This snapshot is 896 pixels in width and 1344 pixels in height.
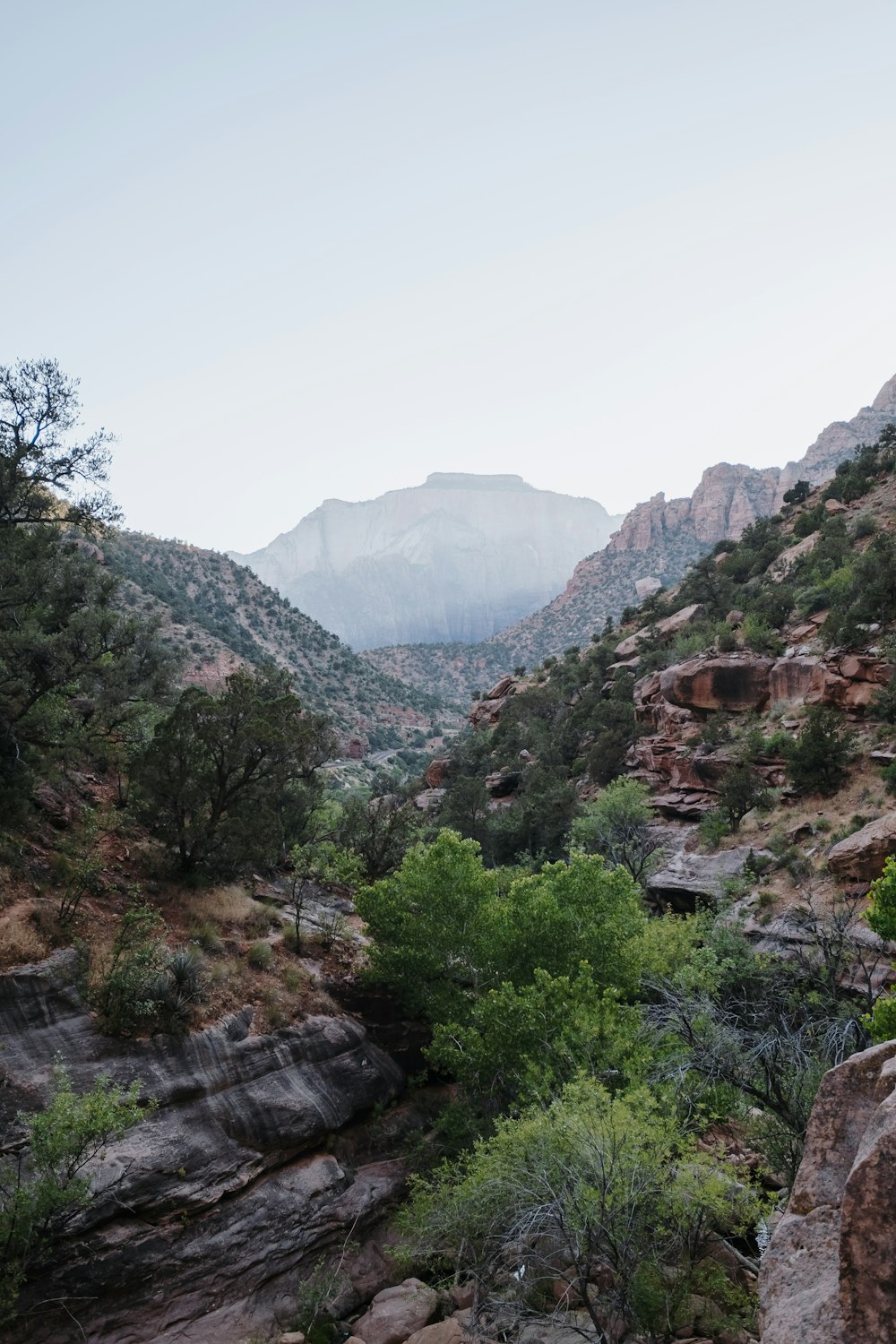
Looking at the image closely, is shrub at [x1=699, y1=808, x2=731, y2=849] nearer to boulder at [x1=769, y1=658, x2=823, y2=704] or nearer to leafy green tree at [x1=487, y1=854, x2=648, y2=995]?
boulder at [x1=769, y1=658, x2=823, y2=704]

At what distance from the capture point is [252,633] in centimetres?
8300

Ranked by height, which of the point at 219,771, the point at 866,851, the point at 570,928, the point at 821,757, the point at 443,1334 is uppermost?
the point at 219,771

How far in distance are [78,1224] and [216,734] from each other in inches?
364

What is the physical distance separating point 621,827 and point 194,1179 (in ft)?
64.3

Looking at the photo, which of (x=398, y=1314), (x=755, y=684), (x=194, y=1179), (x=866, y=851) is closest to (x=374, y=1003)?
(x=194, y=1179)

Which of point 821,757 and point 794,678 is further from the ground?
point 794,678

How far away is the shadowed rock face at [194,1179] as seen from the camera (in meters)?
10.4

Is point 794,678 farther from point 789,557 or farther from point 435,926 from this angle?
point 435,926

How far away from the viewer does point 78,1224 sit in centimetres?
1016

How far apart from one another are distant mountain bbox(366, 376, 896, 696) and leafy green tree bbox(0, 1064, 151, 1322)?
332 ft

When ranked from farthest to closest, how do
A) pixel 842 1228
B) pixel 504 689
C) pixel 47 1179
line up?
pixel 504 689, pixel 47 1179, pixel 842 1228

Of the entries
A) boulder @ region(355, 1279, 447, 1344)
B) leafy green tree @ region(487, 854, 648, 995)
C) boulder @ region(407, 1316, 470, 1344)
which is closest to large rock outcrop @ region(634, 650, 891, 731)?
leafy green tree @ region(487, 854, 648, 995)

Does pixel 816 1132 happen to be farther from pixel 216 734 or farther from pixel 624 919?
pixel 216 734

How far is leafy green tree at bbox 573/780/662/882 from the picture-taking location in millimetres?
25688
